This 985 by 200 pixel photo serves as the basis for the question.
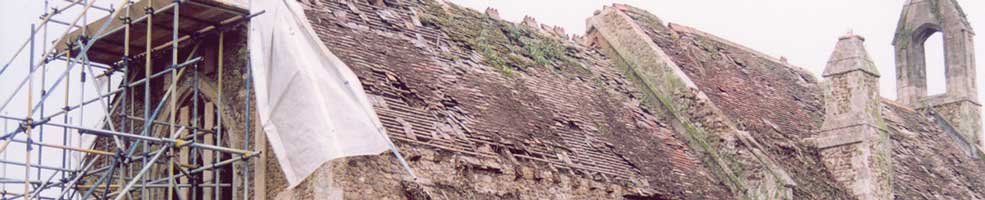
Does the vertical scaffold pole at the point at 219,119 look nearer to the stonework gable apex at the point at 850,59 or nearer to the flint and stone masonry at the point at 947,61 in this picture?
the stonework gable apex at the point at 850,59

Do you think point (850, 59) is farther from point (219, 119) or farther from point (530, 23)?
point (219, 119)

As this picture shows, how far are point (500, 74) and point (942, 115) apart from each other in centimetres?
1366

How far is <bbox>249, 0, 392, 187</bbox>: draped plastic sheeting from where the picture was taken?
16516 millimetres

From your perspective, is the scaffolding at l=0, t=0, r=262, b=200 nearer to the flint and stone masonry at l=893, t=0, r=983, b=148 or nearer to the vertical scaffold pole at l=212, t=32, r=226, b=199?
the vertical scaffold pole at l=212, t=32, r=226, b=199

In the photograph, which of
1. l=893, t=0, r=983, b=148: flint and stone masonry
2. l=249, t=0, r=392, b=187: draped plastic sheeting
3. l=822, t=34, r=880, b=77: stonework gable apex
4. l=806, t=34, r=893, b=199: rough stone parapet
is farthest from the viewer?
l=893, t=0, r=983, b=148: flint and stone masonry

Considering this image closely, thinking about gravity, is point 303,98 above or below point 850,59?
below

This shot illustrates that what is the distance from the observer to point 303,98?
55.7 feet

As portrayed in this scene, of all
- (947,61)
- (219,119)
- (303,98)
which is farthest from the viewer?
(947,61)

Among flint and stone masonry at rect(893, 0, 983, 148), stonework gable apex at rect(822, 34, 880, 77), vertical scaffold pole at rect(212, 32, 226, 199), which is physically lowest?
vertical scaffold pole at rect(212, 32, 226, 199)

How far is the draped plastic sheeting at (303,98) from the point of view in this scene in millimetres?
16516

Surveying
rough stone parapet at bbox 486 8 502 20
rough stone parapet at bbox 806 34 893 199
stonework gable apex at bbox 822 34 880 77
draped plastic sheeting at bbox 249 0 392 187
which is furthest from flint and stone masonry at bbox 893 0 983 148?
draped plastic sheeting at bbox 249 0 392 187

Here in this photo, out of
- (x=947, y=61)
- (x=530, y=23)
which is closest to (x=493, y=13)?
(x=530, y=23)

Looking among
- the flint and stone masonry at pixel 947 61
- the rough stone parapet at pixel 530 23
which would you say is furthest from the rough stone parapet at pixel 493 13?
the flint and stone masonry at pixel 947 61

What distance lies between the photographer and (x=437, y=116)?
1848 cm
